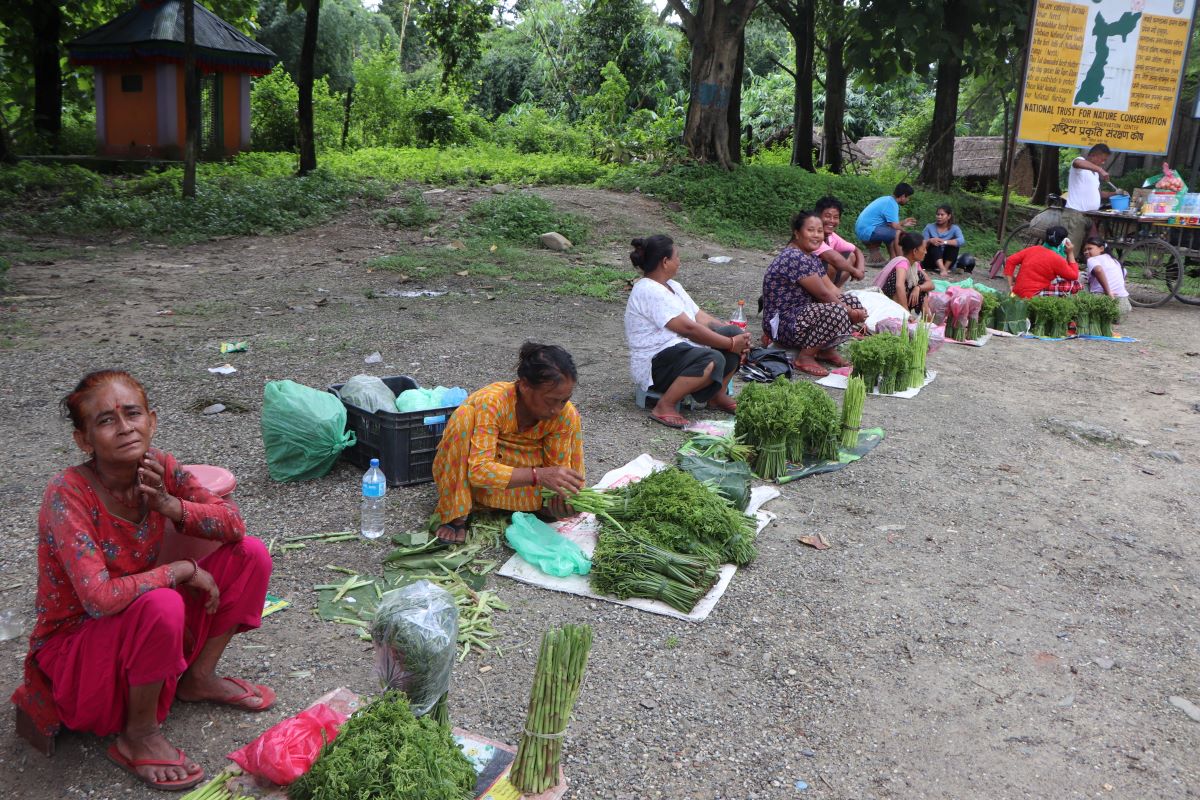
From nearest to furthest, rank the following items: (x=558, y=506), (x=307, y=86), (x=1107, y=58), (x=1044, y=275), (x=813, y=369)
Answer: (x=558, y=506) < (x=813, y=369) < (x=1044, y=275) < (x=307, y=86) < (x=1107, y=58)

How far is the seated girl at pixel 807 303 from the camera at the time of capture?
7336 mm

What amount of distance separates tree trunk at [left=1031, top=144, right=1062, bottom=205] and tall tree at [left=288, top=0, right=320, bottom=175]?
1388 centimetres

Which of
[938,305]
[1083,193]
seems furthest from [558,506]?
[1083,193]

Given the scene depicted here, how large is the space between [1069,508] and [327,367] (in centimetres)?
480

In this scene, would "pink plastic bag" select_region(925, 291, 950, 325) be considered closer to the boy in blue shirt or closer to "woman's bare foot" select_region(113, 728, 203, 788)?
the boy in blue shirt

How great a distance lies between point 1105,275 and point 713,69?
7069 mm

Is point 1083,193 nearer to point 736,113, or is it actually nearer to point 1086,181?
point 1086,181

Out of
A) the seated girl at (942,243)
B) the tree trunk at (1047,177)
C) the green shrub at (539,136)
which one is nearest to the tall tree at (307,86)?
the green shrub at (539,136)

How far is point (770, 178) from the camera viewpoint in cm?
1559

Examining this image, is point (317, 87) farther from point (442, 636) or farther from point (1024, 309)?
point (442, 636)

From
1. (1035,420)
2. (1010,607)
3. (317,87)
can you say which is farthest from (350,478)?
(317,87)

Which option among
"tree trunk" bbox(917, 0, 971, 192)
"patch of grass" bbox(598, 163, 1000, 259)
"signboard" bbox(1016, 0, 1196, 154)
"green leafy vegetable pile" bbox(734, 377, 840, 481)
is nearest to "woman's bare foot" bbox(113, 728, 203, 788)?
"green leafy vegetable pile" bbox(734, 377, 840, 481)

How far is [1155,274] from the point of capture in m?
12.1

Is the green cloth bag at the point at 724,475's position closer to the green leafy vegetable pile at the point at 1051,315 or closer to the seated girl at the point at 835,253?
the seated girl at the point at 835,253
